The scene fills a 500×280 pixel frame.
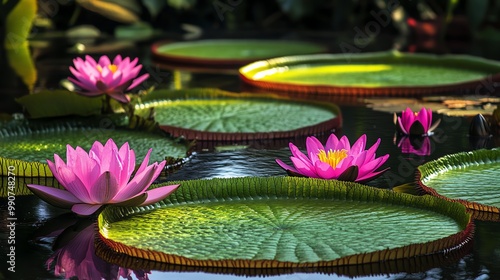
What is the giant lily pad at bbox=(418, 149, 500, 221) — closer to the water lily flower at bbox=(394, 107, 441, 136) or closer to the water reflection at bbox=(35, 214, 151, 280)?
the water lily flower at bbox=(394, 107, 441, 136)

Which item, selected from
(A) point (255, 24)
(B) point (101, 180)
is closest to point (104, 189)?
(B) point (101, 180)

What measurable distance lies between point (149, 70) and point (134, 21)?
9.14 ft

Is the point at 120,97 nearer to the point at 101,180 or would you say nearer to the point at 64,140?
the point at 64,140

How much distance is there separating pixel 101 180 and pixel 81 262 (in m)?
0.24

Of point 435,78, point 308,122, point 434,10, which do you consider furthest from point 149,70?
point 434,10

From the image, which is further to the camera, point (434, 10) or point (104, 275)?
point (434, 10)

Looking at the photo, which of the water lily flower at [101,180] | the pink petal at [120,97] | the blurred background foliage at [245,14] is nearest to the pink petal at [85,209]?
the water lily flower at [101,180]

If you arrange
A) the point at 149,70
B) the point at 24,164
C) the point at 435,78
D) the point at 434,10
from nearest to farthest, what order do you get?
the point at 24,164 < the point at 435,78 < the point at 149,70 < the point at 434,10

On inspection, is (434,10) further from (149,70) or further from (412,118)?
(412,118)

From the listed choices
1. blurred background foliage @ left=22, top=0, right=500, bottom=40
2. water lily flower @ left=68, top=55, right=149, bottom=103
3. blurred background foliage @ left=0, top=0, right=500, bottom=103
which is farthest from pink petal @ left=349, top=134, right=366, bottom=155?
blurred background foliage @ left=22, top=0, right=500, bottom=40

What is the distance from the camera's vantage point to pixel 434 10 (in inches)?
316

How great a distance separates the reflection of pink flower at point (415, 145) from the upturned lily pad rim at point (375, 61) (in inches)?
37.2

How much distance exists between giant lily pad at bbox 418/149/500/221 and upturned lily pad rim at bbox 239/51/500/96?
60.3 inches

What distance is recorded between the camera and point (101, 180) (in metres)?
2.38
